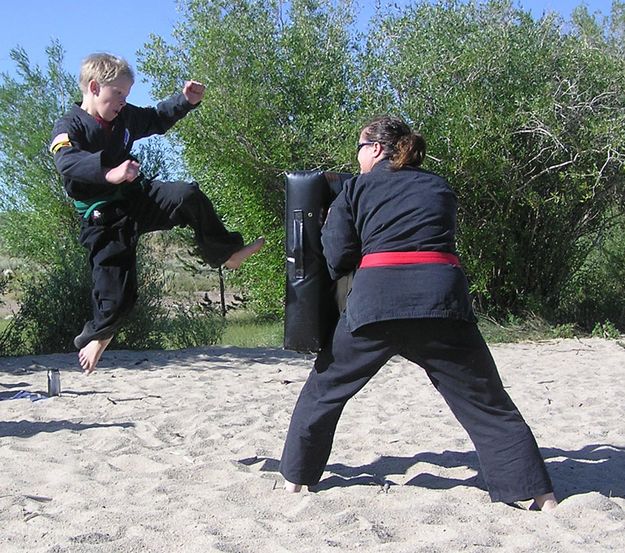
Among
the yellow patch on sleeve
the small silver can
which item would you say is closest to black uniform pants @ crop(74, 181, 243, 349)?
the yellow patch on sleeve

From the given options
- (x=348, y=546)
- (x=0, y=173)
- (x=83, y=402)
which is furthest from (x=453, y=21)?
A: (x=0, y=173)

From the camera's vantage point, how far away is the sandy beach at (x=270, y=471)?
3.65 meters

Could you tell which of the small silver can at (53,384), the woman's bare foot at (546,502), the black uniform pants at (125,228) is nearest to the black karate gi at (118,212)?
the black uniform pants at (125,228)

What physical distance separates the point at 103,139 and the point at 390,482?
2.44m

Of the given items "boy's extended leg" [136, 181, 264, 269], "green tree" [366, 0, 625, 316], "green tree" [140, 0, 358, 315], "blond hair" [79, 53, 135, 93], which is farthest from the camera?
"green tree" [140, 0, 358, 315]

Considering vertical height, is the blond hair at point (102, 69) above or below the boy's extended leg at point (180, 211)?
above

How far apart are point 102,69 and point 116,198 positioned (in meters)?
0.65

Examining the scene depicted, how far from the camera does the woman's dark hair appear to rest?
12.7ft

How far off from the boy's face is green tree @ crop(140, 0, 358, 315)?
818 cm

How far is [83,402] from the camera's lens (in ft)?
23.2

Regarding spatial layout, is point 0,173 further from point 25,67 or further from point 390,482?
point 390,482

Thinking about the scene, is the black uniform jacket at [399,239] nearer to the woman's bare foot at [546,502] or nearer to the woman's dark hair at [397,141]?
the woman's dark hair at [397,141]

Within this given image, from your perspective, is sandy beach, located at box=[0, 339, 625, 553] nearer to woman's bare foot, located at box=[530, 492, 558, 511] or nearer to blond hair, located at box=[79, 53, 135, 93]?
woman's bare foot, located at box=[530, 492, 558, 511]

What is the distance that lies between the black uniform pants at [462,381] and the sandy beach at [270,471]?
223 millimetres
